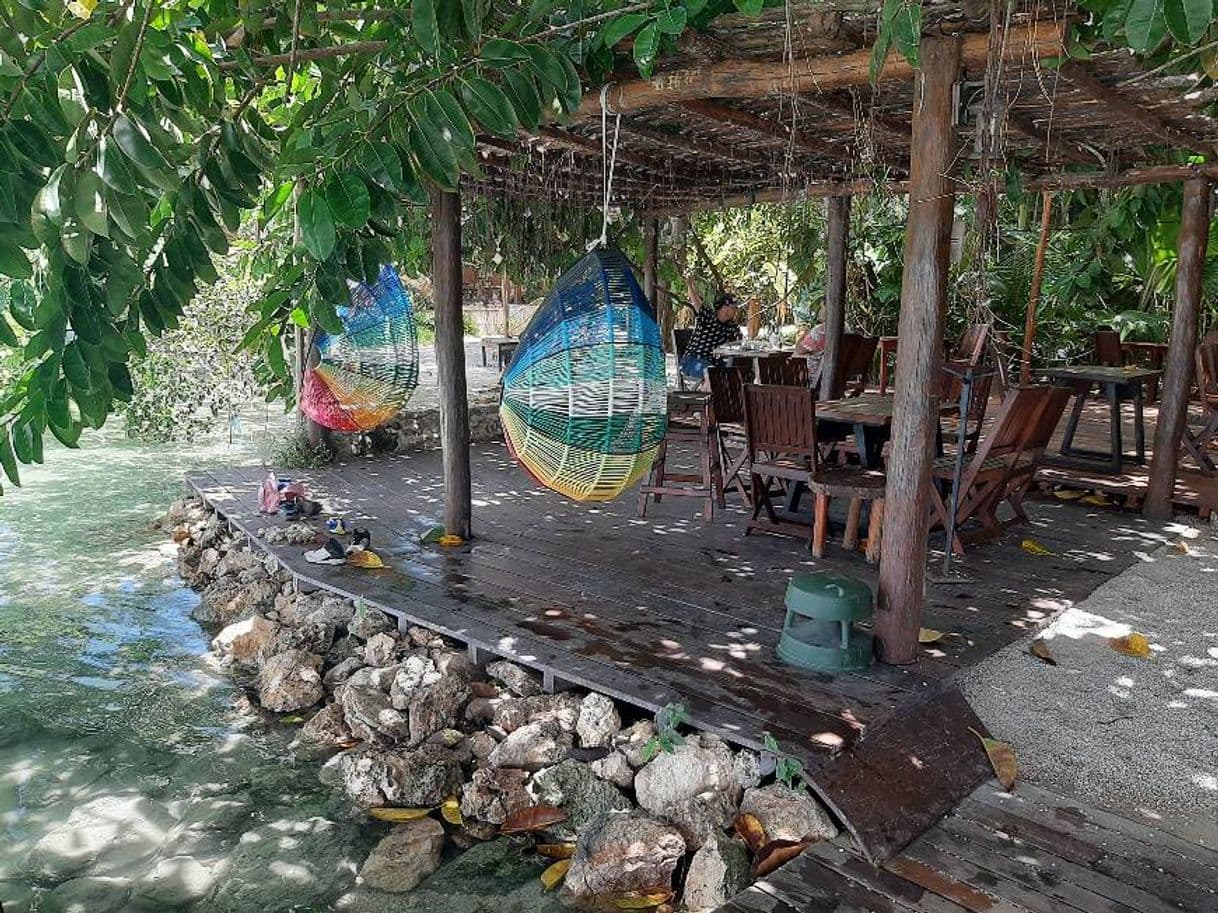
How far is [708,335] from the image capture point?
8.69 m

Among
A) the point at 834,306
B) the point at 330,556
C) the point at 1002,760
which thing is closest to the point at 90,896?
the point at 330,556

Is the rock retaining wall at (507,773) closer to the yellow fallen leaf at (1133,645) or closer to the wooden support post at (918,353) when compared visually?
the wooden support post at (918,353)

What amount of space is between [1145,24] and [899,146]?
13.5ft

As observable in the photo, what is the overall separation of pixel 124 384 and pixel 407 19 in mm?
1343

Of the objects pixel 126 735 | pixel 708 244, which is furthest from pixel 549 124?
pixel 708 244

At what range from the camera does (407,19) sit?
270 centimetres

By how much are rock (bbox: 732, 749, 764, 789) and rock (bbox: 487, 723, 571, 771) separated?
683 mm

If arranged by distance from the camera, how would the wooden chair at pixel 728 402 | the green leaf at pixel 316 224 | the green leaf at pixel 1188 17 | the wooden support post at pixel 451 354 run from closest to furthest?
the green leaf at pixel 1188 17, the green leaf at pixel 316 224, the wooden support post at pixel 451 354, the wooden chair at pixel 728 402

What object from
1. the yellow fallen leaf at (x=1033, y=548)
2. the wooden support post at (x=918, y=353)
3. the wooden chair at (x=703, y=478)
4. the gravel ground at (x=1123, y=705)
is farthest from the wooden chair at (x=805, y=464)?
the wooden support post at (x=918, y=353)

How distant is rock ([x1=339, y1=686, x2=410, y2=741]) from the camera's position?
12.1 feet

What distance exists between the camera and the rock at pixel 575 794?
3105mm

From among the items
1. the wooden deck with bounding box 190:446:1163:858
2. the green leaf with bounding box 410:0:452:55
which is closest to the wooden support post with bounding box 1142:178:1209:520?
the wooden deck with bounding box 190:446:1163:858

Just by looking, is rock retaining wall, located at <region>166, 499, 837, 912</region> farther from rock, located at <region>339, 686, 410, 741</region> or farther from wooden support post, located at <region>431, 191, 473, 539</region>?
wooden support post, located at <region>431, 191, 473, 539</region>

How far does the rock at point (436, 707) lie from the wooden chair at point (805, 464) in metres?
2.10
